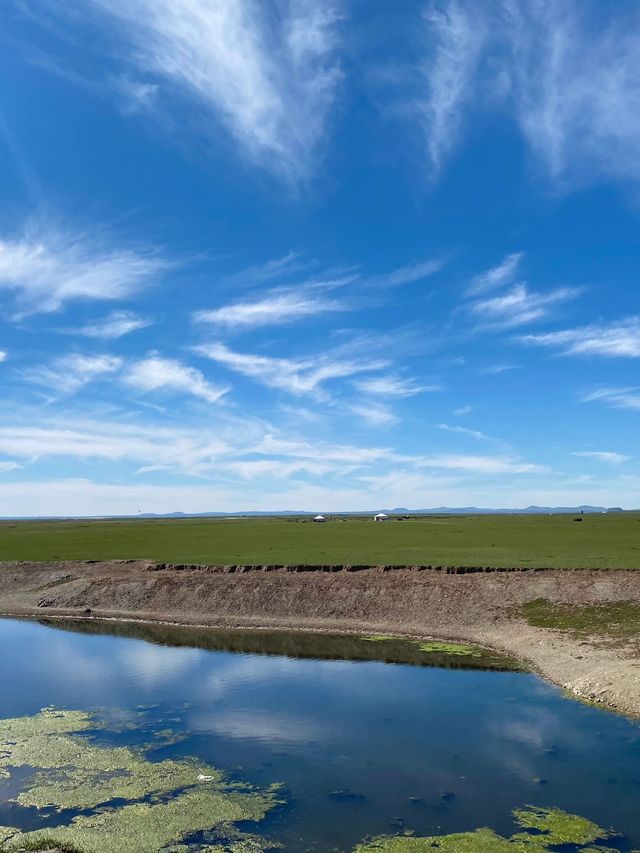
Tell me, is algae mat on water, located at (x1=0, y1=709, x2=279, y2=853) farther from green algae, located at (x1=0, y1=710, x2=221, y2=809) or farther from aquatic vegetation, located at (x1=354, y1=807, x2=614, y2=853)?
aquatic vegetation, located at (x1=354, y1=807, x2=614, y2=853)

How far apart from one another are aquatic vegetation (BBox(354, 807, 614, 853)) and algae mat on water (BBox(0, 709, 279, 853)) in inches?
136

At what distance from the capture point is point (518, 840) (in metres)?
17.1

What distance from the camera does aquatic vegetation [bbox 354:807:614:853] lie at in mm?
16656

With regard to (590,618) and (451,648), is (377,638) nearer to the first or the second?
(451,648)

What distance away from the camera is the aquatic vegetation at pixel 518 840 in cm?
1666

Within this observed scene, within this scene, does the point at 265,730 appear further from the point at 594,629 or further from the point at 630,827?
the point at 594,629

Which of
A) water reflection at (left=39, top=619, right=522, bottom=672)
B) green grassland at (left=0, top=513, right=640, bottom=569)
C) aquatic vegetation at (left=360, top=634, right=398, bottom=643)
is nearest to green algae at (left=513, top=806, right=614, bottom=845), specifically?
water reflection at (left=39, top=619, right=522, bottom=672)

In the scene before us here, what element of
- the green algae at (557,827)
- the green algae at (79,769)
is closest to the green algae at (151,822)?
the green algae at (79,769)

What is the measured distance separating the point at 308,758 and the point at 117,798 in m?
6.71

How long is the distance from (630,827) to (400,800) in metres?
6.50

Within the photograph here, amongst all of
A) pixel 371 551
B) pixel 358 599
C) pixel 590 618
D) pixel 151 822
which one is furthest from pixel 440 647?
pixel 371 551

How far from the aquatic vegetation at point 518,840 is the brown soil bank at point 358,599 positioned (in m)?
16.6

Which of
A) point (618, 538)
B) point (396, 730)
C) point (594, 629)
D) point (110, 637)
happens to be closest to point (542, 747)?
point (396, 730)

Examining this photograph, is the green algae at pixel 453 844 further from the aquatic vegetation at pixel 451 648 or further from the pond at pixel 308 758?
the aquatic vegetation at pixel 451 648
